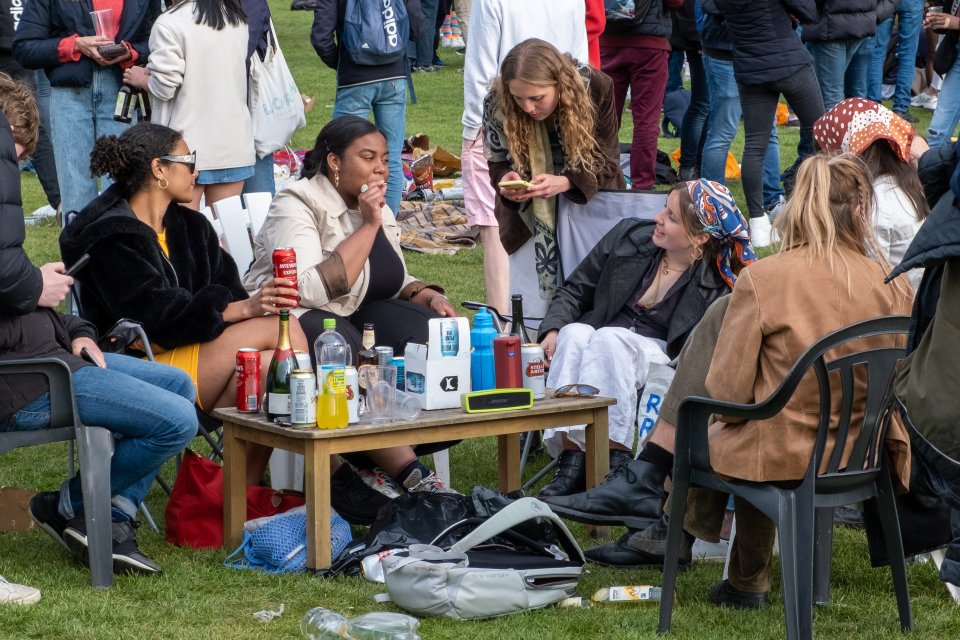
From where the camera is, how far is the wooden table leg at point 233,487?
4.46 metres

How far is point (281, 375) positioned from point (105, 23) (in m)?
3.23

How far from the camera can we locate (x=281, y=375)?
429 centimetres

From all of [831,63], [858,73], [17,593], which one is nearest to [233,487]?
[17,593]

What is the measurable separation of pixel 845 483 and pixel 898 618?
1.92 feet

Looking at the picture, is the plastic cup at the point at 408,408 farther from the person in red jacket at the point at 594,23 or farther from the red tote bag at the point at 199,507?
the person in red jacket at the point at 594,23

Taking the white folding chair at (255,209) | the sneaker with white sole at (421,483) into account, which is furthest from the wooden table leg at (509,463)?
the white folding chair at (255,209)

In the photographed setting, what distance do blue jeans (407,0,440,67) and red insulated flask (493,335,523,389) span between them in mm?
12413

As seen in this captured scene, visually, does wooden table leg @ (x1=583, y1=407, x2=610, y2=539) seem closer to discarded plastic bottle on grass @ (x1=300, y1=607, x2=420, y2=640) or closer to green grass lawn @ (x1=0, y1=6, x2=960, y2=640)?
green grass lawn @ (x1=0, y1=6, x2=960, y2=640)

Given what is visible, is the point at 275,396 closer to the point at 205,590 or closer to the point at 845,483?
the point at 205,590

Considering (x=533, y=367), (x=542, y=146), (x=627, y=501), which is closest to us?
(x=627, y=501)

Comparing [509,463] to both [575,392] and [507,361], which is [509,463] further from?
[507,361]

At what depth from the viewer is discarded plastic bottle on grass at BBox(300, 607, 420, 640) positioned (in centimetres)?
357

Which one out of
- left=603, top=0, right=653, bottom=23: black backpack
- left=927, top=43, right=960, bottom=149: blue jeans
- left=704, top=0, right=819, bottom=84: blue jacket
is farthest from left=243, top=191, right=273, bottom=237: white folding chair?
left=927, top=43, right=960, bottom=149: blue jeans

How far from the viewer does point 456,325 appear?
173 inches
